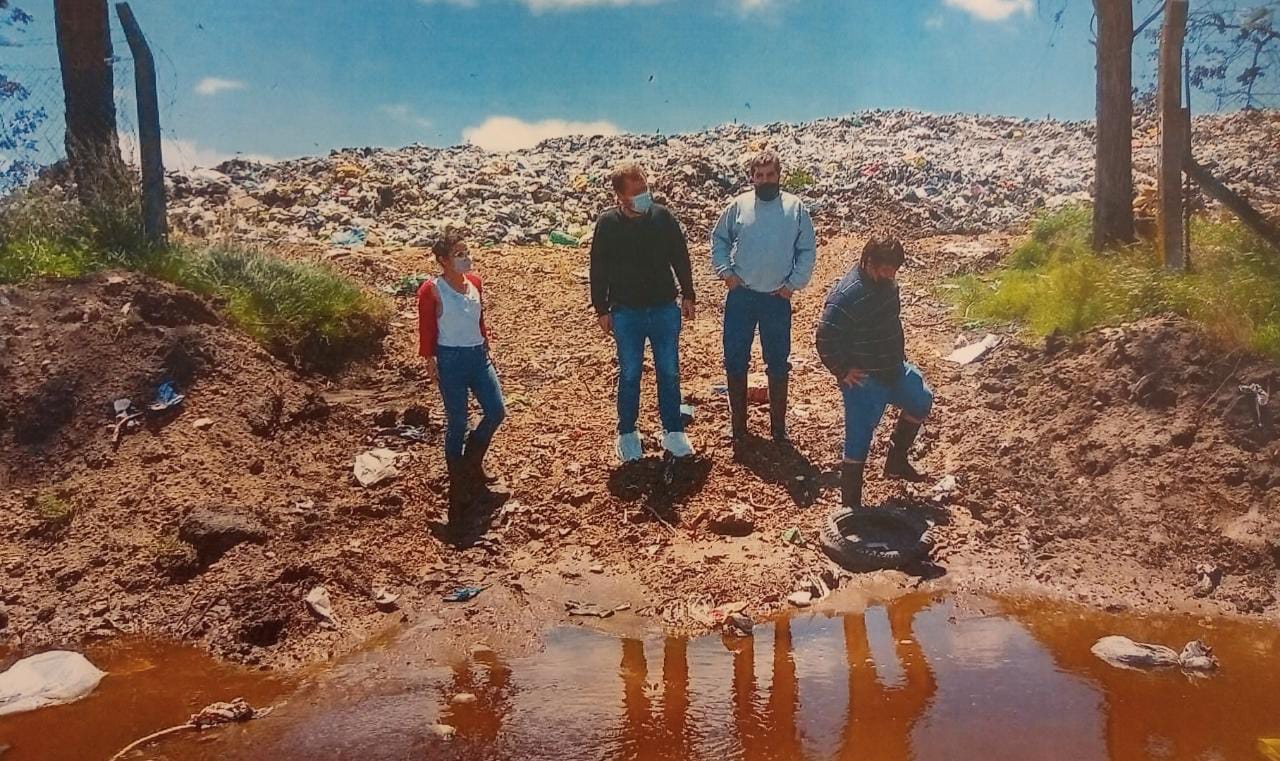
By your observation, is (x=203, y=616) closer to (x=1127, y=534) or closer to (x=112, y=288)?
(x=112, y=288)

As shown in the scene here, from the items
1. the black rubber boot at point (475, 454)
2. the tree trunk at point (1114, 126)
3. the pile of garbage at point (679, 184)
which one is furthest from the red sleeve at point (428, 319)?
the pile of garbage at point (679, 184)

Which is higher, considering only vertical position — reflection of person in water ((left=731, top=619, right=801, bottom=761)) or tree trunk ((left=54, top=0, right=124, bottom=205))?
tree trunk ((left=54, top=0, right=124, bottom=205))

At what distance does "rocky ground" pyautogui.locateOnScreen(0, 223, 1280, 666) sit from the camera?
184 inches

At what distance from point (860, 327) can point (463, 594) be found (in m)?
2.44

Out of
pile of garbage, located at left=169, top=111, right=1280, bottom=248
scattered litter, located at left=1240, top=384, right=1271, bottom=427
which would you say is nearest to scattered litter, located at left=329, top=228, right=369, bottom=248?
pile of garbage, located at left=169, top=111, right=1280, bottom=248

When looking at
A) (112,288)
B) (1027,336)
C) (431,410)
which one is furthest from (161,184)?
(1027,336)

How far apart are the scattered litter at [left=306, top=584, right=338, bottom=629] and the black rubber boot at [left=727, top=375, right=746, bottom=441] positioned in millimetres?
2716

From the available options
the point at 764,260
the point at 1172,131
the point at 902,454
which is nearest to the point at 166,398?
the point at 764,260

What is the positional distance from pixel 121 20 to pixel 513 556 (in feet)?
16.9

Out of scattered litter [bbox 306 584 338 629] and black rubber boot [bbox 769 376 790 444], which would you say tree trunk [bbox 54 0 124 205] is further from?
black rubber boot [bbox 769 376 790 444]

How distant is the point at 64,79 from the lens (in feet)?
25.2

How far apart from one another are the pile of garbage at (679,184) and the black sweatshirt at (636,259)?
249 inches

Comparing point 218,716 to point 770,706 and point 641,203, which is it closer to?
point 770,706

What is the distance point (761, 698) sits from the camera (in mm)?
3840
